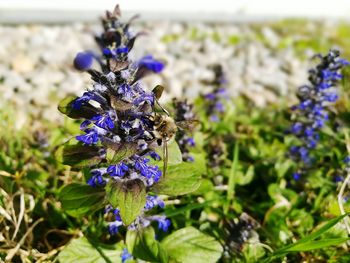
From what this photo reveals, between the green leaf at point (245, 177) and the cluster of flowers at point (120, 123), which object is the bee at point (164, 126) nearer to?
the cluster of flowers at point (120, 123)

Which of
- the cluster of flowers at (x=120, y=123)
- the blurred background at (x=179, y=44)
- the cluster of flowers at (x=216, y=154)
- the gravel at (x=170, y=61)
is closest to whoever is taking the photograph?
the cluster of flowers at (x=120, y=123)

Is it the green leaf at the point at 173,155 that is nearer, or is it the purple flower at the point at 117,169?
the purple flower at the point at 117,169

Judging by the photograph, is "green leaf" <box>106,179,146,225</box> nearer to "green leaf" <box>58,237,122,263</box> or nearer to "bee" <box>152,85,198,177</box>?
"bee" <box>152,85,198,177</box>

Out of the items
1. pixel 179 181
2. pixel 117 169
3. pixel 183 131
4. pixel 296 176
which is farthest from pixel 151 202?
pixel 296 176

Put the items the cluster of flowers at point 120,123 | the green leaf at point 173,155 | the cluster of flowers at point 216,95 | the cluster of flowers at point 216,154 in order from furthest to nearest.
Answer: the cluster of flowers at point 216,95
the cluster of flowers at point 216,154
the green leaf at point 173,155
the cluster of flowers at point 120,123

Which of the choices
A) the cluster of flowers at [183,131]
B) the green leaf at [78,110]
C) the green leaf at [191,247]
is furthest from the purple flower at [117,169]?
the cluster of flowers at [183,131]

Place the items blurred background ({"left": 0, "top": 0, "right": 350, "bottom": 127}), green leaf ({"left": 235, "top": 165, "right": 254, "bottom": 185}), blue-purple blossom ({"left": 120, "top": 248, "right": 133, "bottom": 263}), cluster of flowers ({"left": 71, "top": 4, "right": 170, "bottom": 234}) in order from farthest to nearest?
blurred background ({"left": 0, "top": 0, "right": 350, "bottom": 127}), green leaf ({"left": 235, "top": 165, "right": 254, "bottom": 185}), blue-purple blossom ({"left": 120, "top": 248, "right": 133, "bottom": 263}), cluster of flowers ({"left": 71, "top": 4, "right": 170, "bottom": 234})

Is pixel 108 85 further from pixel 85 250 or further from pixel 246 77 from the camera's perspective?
pixel 246 77

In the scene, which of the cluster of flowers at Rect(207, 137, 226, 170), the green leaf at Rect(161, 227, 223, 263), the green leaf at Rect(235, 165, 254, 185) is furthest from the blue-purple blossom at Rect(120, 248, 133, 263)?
the green leaf at Rect(235, 165, 254, 185)
